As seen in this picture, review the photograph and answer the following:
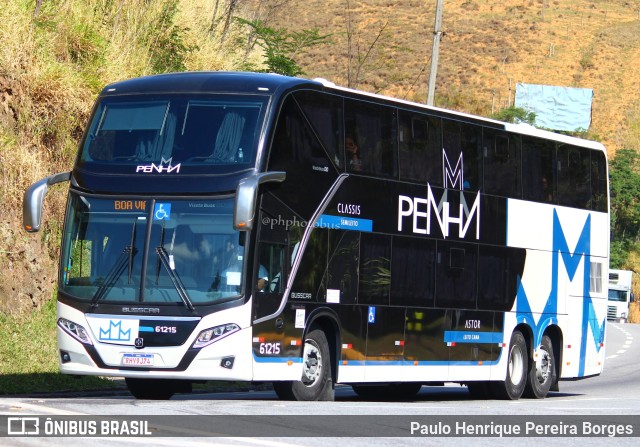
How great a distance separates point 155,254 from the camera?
1619 centimetres

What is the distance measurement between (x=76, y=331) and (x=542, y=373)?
1003cm

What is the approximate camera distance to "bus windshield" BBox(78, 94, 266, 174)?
16375 mm

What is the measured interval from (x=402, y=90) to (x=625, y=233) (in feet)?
67.2

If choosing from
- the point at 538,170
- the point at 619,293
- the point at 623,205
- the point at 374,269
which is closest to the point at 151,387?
the point at 374,269

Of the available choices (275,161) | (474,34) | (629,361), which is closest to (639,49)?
(474,34)

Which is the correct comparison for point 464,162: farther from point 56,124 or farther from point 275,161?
point 56,124

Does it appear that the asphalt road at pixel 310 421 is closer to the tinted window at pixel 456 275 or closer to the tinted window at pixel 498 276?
the tinted window at pixel 456 275

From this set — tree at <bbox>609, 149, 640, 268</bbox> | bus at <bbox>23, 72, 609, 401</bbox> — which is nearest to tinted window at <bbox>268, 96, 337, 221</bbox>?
bus at <bbox>23, 72, 609, 401</bbox>

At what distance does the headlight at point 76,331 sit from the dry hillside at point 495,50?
78156 millimetres

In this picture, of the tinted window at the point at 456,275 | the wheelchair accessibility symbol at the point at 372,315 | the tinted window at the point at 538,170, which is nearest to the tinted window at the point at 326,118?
the wheelchair accessibility symbol at the point at 372,315

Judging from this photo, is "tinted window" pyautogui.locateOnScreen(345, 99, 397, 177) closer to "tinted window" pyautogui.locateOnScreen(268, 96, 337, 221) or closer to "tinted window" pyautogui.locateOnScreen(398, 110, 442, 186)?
"tinted window" pyautogui.locateOnScreen(398, 110, 442, 186)

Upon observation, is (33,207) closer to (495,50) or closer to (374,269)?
(374,269)

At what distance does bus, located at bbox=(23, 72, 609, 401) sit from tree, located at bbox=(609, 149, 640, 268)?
69.0 metres

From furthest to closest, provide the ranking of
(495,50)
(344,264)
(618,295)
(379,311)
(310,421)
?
(495,50)
(618,295)
(379,311)
(344,264)
(310,421)
